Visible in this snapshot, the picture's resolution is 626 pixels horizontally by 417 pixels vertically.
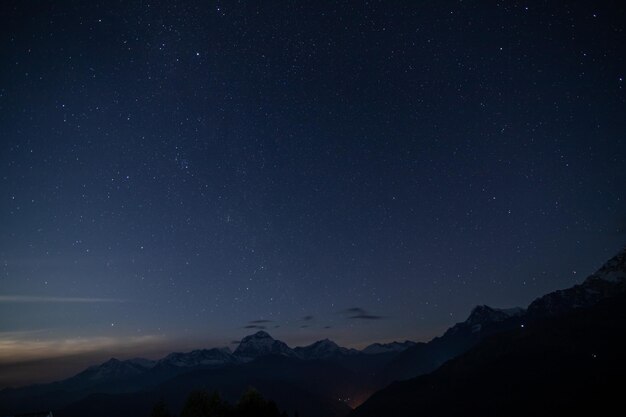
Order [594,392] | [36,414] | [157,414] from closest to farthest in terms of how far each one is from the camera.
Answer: [157,414] < [36,414] < [594,392]

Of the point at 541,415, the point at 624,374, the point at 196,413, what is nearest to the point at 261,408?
the point at 196,413

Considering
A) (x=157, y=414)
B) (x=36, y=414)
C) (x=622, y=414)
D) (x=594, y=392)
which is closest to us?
(x=157, y=414)

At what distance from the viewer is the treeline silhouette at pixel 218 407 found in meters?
41.4

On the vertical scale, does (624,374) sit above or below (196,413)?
below

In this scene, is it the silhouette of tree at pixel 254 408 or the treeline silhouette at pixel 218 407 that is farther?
the treeline silhouette at pixel 218 407

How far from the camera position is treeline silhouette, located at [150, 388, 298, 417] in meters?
41.4

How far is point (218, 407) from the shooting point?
141ft

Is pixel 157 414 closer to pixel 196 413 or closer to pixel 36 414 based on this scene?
pixel 196 413

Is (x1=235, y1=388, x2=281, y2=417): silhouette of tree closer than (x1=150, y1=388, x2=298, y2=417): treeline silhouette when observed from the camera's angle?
Yes

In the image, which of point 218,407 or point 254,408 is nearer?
point 254,408

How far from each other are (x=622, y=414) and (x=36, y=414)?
623 ft

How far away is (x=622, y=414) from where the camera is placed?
5906 inches

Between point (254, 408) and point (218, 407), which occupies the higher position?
point (218, 407)

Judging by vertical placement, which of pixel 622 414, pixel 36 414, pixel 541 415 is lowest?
pixel 541 415
